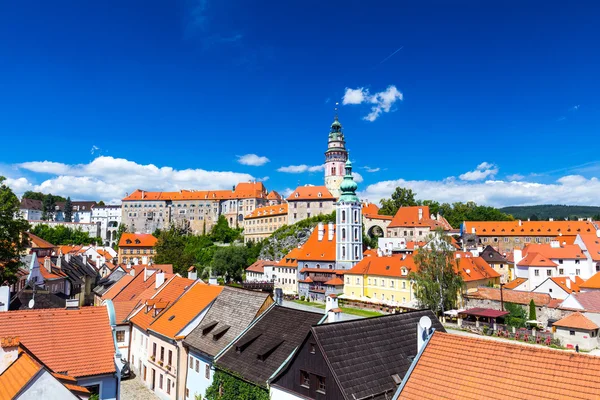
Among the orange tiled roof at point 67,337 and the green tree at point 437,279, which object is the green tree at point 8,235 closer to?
the orange tiled roof at point 67,337

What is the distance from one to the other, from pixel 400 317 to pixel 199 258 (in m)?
85.5

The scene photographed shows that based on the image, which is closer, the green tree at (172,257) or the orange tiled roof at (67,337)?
the orange tiled roof at (67,337)

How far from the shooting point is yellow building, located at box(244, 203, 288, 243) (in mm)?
108412

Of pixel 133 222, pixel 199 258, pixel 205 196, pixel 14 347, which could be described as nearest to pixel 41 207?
pixel 133 222

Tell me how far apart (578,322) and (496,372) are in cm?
2836

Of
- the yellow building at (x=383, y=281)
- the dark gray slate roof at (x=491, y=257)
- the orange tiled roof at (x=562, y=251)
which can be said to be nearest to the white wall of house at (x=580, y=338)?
the yellow building at (x=383, y=281)

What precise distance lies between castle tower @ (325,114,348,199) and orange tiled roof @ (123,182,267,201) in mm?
23478

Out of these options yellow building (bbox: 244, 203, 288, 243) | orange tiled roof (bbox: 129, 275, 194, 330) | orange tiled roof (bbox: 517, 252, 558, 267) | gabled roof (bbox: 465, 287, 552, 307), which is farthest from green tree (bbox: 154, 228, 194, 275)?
orange tiled roof (bbox: 517, 252, 558, 267)

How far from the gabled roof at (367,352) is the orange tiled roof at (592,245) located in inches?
2261

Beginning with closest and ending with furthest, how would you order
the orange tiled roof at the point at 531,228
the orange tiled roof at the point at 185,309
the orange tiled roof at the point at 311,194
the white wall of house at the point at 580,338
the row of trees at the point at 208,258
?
the orange tiled roof at the point at 185,309
the white wall of house at the point at 580,338
the row of trees at the point at 208,258
the orange tiled roof at the point at 531,228
the orange tiled roof at the point at 311,194

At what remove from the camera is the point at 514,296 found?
4209 centimetres

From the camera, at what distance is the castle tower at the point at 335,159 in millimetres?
115438

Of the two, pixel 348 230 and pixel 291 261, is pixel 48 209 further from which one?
pixel 348 230

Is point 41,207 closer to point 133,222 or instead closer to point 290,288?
point 133,222
